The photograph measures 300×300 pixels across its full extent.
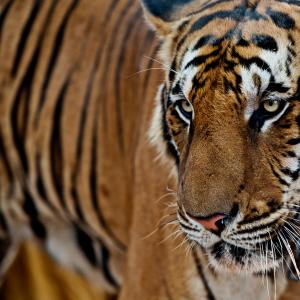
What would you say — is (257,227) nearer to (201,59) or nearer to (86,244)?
(201,59)

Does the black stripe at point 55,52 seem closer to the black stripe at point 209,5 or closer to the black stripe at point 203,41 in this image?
the black stripe at point 209,5

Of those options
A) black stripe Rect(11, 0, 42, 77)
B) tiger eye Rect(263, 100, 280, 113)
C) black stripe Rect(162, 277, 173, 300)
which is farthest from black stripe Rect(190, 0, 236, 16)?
black stripe Rect(11, 0, 42, 77)

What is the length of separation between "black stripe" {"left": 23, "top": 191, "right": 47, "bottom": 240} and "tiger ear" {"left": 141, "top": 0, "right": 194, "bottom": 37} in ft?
2.61

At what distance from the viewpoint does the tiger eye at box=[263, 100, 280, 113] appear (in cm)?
145

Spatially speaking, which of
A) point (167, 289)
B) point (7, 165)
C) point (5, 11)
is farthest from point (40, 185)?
point (167, 289)

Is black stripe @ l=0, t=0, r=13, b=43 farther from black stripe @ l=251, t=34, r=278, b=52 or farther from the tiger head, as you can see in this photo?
black stripe @ l=251, t=34, r=278, b=52

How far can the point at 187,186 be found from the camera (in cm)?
148

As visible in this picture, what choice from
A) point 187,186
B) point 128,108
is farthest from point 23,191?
point 187,186

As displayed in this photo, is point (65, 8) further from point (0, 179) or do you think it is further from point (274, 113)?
point (274, 113)

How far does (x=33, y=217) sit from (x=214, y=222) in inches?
40.8

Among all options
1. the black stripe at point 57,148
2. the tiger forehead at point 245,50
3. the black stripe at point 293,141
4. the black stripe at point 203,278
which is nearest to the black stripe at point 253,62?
the tiger forehead at point 245,50

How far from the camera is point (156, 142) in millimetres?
1744

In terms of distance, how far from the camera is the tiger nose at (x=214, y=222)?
4.76 ft

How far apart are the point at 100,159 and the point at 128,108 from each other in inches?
6.3
